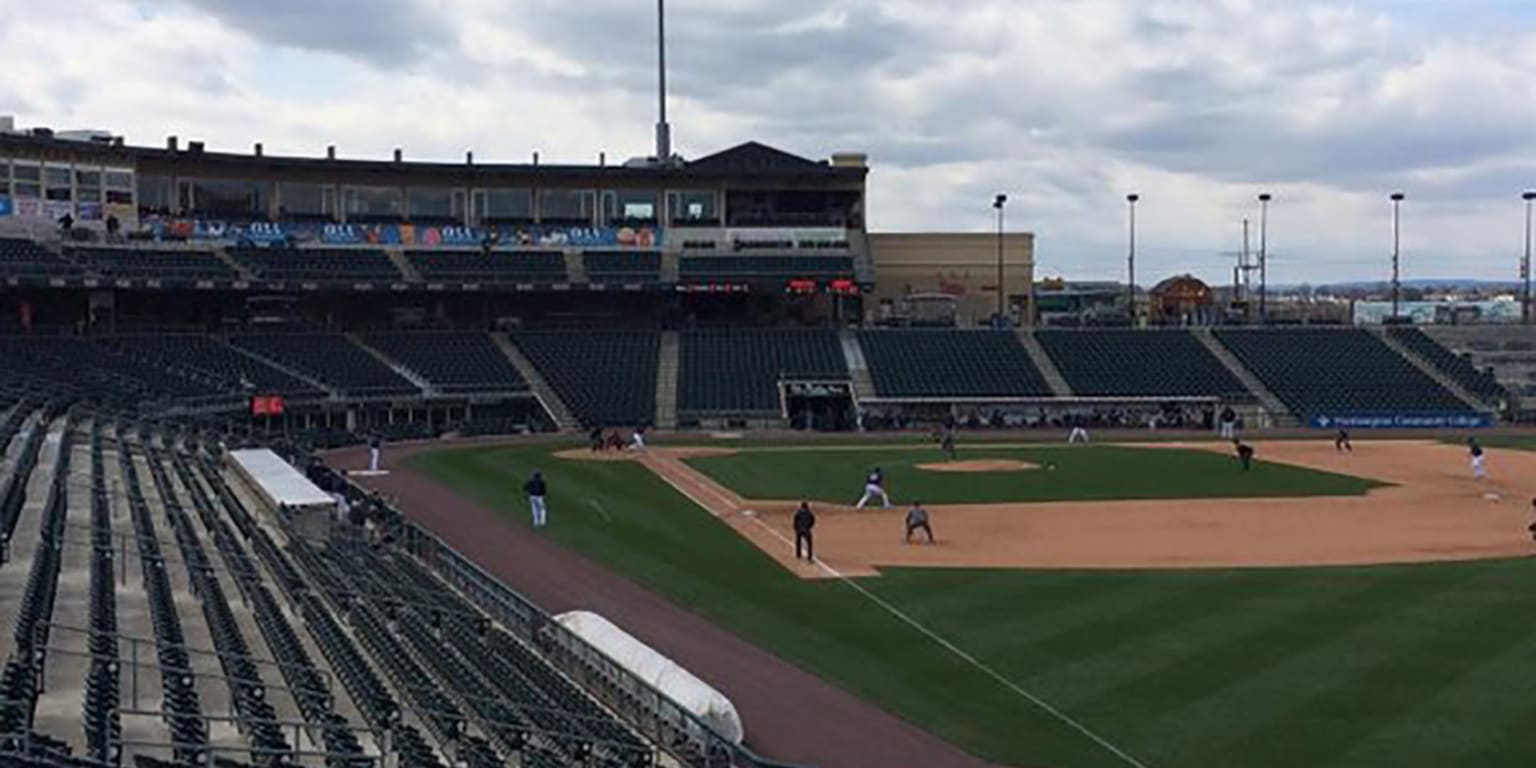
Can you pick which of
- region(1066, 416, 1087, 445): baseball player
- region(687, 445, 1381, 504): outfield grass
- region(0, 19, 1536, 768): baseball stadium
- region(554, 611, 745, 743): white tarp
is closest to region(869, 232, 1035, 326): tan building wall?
region(0, 19, 1536, 768): baseball stadium

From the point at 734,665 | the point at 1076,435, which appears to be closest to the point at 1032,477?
the point at 1076,435

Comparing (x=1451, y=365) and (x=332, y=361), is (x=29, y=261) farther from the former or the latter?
(x=1451, y=365)

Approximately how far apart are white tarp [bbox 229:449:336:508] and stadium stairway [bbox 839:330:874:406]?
1389 inches

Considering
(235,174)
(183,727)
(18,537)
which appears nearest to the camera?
(183,727)

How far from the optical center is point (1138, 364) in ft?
242

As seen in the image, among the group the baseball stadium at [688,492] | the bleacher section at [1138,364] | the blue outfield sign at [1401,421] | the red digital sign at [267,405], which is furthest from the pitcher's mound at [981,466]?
the red digital sign at [267,405]

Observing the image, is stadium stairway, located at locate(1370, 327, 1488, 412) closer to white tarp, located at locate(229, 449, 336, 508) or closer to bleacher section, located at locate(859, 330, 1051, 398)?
bleacher section, located at locate(859, 330, 1051, 398)

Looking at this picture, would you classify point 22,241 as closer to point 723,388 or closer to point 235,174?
point 235,174

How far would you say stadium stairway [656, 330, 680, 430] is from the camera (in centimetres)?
6762

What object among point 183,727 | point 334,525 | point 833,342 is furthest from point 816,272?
point 183,727

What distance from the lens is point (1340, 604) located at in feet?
83.0

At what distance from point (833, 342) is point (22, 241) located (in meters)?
38.4

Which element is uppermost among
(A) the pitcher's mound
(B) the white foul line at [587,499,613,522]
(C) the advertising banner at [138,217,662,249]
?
(C) the advertising banner at [138,217,662,249]

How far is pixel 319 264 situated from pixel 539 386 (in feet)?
43.3
